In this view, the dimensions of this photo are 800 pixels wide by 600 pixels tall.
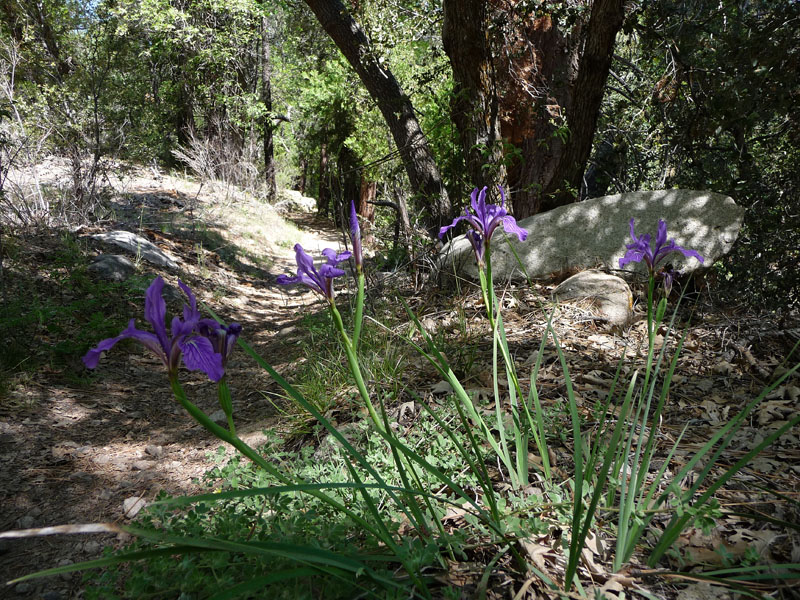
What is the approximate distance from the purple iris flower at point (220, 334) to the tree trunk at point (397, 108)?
4387 mm

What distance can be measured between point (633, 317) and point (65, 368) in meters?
3.98

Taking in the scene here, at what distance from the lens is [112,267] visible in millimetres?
5184

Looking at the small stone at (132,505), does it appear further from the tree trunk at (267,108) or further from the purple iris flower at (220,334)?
the tree trunk at (267,108)

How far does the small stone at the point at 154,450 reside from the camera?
285 cm

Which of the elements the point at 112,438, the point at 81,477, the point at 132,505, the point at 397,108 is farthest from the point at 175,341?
the point at 397,108

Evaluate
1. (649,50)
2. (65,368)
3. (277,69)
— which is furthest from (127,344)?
(277,69)

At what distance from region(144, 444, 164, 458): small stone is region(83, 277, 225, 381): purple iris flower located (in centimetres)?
216

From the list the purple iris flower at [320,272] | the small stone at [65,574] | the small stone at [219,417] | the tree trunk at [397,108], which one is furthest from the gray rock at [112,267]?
the purple iris flower at [320,272]

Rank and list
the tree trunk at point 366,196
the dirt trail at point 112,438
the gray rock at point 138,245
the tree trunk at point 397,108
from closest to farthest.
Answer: the dirt trail at point 112,438, the tree trunk at point 397,108, the gray rock at point 138,245, the tree trunk at point 366,196

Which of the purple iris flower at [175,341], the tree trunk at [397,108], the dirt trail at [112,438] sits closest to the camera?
the purple iris flower at [175,341]

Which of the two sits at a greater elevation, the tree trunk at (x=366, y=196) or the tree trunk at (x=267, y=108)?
the tree trunk at (x=267, y=108)

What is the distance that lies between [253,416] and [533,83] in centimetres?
425

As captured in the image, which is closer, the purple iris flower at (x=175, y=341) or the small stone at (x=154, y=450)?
the purple iris flower at (x=175, y=341)

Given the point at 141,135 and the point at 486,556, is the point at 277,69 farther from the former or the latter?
the point at 486,556
